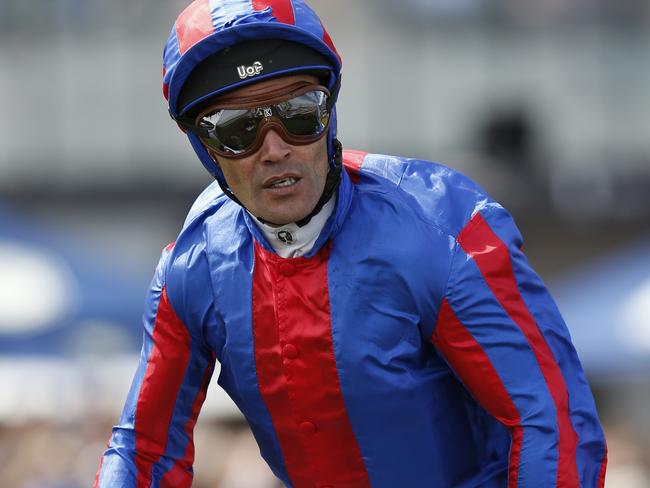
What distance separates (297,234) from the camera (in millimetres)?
3137

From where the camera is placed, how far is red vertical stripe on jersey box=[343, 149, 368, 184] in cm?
325

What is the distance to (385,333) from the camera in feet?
9.96

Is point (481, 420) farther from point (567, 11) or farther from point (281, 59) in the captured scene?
point (567, 11)

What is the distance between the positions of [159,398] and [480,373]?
78 centimetres

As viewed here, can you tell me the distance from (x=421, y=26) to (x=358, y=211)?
12549 mm

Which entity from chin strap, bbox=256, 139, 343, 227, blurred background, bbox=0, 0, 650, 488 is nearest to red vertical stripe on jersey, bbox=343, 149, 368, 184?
chin strap, bbox=256, 139, 343, 227

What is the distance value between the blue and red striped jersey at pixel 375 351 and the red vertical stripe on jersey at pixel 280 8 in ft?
1.31

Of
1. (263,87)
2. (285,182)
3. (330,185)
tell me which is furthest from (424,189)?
(263,87)

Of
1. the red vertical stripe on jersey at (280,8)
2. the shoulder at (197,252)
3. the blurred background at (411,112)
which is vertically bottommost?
the shoulder at (197,252)

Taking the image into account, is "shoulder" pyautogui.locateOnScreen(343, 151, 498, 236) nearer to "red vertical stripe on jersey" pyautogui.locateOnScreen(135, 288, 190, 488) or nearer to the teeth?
the teeth

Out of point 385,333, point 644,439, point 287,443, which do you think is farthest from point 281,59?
point 644,439

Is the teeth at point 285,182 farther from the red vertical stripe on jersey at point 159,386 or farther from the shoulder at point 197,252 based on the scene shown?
the red vertical stripe on jersey at point 159,386

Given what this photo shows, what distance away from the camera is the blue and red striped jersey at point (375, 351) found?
2.95m

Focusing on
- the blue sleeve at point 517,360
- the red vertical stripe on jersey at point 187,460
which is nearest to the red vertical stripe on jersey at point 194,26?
the blue sleeve at point 517,360
